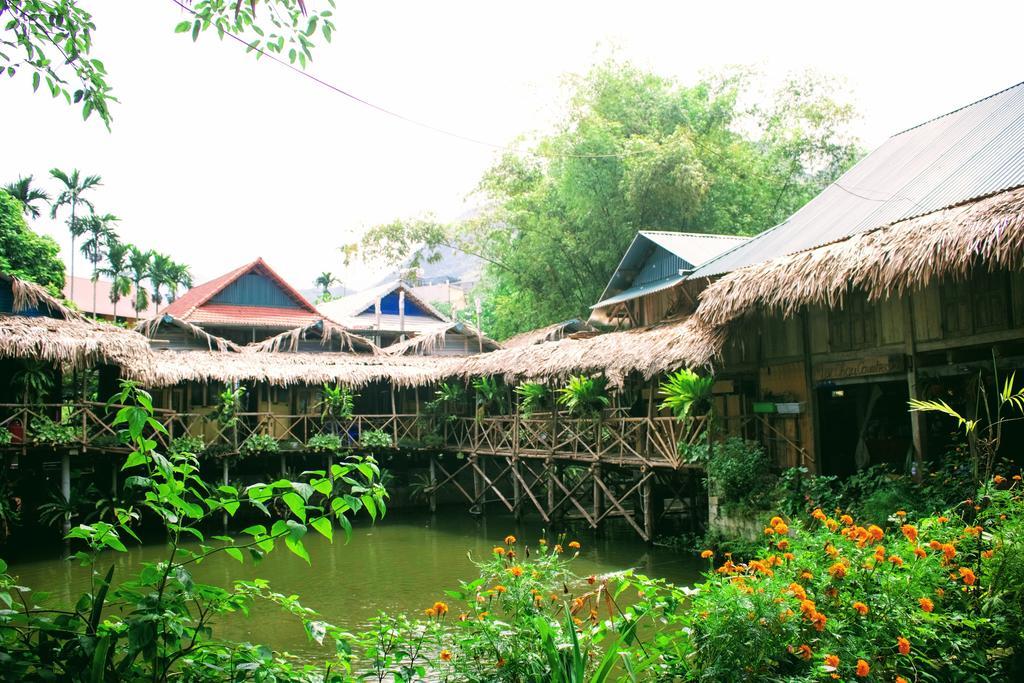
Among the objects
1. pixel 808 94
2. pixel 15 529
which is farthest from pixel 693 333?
pixel 808 94

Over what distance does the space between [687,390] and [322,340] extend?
1426cm

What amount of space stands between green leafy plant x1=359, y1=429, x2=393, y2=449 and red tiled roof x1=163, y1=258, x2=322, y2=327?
6.72m

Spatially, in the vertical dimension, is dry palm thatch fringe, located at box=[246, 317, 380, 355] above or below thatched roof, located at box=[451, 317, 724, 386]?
above

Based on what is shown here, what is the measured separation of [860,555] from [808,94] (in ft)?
89.9

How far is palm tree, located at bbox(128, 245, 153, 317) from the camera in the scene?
109 ft

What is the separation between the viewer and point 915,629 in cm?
386

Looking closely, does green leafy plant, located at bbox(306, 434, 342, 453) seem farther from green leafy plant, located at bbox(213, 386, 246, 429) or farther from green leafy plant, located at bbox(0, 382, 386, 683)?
green leafy plant, located at bbox(0, 382, 386, 683)

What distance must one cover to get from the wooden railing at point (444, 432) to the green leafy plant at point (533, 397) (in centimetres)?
27

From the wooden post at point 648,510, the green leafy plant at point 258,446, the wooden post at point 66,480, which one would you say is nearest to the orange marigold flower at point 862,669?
the wooden post at point 648,510

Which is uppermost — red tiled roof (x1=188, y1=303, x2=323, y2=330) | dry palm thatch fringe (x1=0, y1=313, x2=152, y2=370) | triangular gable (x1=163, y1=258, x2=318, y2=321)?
triangular gable (x1=163, y1=258, x2=318, y2=321)

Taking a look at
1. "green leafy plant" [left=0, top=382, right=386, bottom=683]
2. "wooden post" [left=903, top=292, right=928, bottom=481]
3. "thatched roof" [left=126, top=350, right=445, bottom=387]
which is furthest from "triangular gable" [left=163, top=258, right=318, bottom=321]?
"green leafy plant" [left=0, top=382, right=386, bottom=683]

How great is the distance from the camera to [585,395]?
15039 mm

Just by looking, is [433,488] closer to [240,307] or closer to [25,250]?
[240,307]

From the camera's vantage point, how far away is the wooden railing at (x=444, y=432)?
46.0ft
